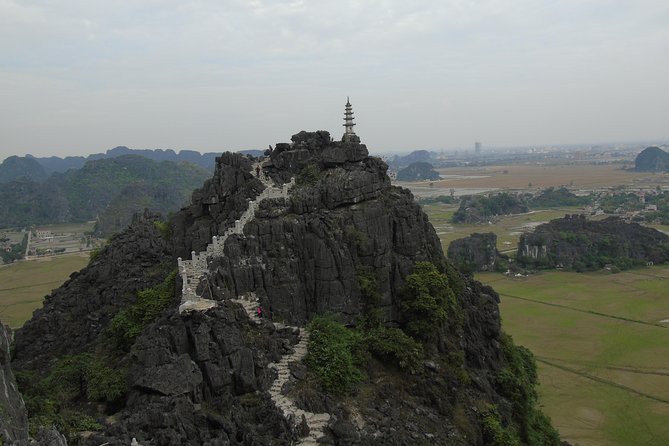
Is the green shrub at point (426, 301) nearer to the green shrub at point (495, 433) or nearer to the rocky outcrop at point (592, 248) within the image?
the green shrub at point (495, 433)

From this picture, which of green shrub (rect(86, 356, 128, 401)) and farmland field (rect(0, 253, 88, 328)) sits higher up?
green shrub (rect(86, 356, 128, 401))

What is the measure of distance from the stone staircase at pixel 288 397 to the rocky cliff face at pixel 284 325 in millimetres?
92

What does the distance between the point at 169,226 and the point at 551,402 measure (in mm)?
33743

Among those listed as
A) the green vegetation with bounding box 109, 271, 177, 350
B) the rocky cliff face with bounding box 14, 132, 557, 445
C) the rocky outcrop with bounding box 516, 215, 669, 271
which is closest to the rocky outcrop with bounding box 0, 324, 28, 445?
the rocky cliff face with bounding box 14, 132, 557, 445

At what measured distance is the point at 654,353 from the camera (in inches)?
2160

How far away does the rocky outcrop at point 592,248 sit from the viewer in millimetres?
98375

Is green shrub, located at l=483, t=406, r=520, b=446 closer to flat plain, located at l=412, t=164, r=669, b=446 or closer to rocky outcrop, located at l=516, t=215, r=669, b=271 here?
flat plain, located at l=412, t=164, r=669, b=446

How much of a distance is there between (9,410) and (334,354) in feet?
49.2

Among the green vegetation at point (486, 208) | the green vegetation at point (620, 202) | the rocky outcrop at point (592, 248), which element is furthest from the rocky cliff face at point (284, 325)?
the green vegetation at point (620, 202)

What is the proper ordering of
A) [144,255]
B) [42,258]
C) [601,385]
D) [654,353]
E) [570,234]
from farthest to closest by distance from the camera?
1. [42,258]
2. [570,234]
3. [654,353]
4. [601,385]
5. [144,255]

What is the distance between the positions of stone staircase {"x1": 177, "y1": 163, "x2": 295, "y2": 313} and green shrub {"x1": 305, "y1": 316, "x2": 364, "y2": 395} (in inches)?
234

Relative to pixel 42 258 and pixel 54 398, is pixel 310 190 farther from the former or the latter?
Answer: pixel 42 258

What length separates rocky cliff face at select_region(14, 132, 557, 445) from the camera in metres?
25.9

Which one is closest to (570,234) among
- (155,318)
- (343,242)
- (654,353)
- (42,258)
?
(654,353)
